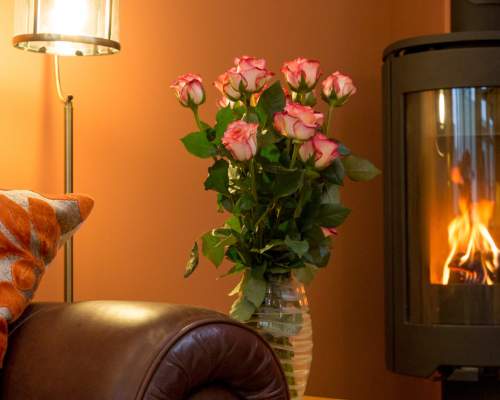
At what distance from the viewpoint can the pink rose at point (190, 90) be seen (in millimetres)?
1688

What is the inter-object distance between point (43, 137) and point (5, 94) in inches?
6.2

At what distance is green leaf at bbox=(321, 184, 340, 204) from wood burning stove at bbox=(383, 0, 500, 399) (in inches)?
22.7

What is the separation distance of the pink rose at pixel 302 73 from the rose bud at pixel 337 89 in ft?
0.14

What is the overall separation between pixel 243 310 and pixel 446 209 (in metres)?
0.76

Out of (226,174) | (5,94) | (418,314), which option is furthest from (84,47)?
(418,314)

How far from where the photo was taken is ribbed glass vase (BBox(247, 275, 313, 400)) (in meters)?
1.68

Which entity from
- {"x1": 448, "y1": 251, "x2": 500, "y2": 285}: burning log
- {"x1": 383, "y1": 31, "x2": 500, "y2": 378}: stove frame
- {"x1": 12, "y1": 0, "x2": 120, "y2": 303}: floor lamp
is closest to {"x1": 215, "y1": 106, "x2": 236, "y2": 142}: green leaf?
{"x1": 12, "y1": 0, "x2": 120, "y2": 303}: floor lamp

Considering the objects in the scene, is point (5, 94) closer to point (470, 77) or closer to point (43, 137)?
point (43, 137)

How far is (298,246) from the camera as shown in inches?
64.4

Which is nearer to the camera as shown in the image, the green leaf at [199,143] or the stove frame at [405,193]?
the green leaf at [199,143]

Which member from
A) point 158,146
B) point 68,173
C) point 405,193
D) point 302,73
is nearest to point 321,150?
point 302,73

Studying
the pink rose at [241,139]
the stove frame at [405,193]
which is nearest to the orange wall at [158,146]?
the stove frame at [405,193]

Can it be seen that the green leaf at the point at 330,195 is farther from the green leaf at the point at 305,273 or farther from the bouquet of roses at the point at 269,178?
the green leaf at the point at 305,273

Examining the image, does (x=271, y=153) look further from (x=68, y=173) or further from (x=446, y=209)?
(x=68, y=173)
